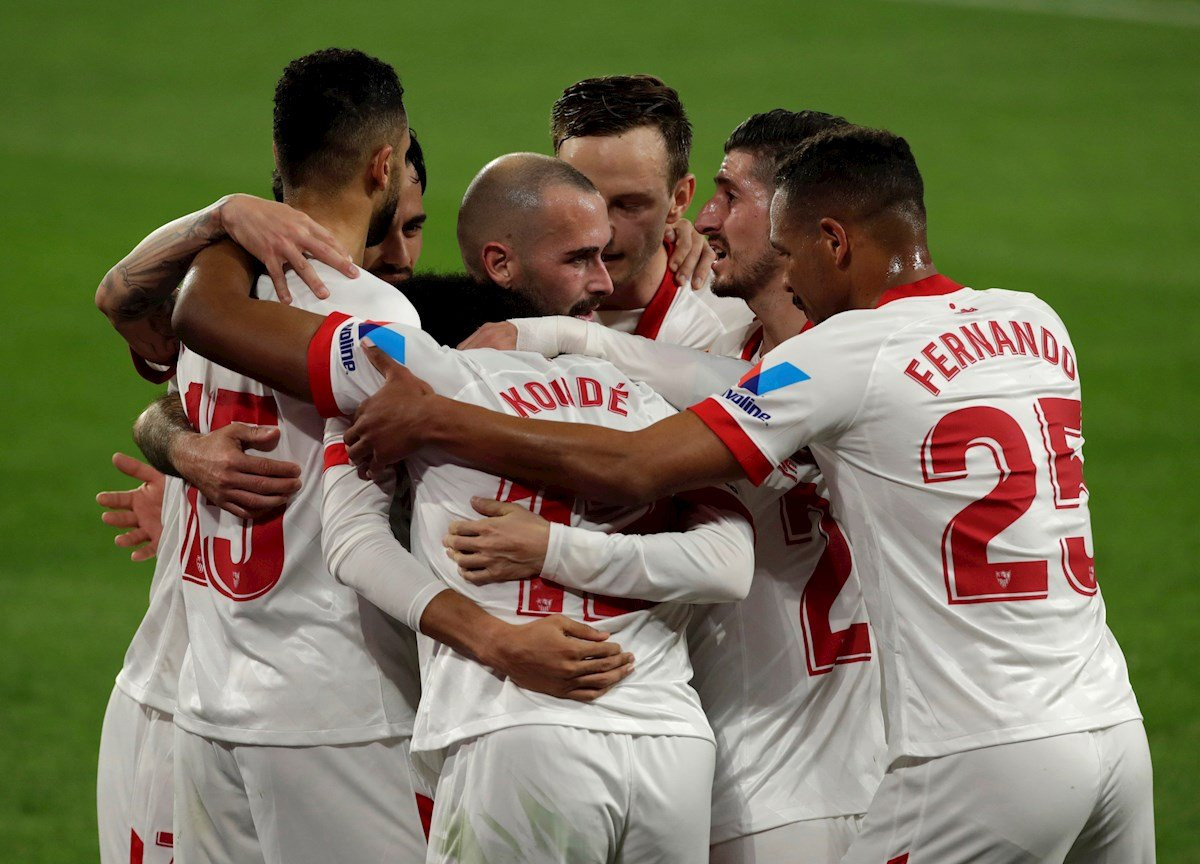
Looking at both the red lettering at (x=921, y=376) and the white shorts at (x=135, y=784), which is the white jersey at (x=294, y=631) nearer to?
the white shorts at (x=135, y=784)

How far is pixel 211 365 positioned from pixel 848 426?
1.55 m

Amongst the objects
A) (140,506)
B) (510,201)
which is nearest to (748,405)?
(510,201)

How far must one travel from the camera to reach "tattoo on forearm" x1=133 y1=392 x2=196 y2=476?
151 inches

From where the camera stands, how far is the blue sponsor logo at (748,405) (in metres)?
3.29

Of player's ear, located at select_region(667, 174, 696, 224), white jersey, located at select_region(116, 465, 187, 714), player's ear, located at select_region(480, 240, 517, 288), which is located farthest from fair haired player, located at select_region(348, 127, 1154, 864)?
player's ear, located at select_region(667, 174, 696, 224)

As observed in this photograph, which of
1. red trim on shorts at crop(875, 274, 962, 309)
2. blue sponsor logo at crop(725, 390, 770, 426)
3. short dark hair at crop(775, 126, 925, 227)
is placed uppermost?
short dark hair at crop(775, 126, 925, 227)

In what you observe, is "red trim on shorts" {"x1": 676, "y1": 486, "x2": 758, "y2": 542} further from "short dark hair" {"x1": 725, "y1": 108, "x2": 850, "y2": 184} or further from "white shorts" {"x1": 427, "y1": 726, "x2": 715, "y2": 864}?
"short dark hair" {"x1": 725, "y1": 108, "x2": 850, "y2": 184}

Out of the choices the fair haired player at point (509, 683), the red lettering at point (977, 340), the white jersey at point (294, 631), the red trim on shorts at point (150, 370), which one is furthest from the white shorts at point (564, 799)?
the red trim on shorts at point (150, 370)

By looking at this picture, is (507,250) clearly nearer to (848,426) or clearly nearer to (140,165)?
(848,426)

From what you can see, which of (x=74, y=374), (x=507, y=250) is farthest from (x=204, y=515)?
(x=74, y=374)

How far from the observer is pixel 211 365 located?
145 inches

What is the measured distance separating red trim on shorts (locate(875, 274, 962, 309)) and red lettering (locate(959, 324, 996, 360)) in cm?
13

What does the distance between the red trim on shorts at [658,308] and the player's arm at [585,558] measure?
1894 millimetres

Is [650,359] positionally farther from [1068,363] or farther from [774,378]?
[1068,363]
